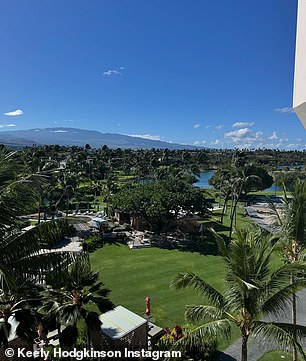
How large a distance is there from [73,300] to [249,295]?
5.29 m

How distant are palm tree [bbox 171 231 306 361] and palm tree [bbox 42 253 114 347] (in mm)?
2752

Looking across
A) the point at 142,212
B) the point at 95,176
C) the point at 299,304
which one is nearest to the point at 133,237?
the point at 142,212

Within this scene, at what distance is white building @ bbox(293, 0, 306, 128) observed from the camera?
18.7 ft

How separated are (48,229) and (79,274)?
2.29 metres

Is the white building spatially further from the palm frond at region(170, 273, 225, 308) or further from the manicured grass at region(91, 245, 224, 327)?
the manicured grass at region(91, 245, 224, 327)

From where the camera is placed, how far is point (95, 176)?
70000 millimetres

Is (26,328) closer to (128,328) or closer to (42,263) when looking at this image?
(42,263)

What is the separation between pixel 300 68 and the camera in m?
5.96

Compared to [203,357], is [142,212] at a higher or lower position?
higher

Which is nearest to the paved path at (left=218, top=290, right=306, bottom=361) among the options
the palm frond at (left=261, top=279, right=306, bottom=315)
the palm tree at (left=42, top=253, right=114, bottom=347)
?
the palm frond at (left=261, top=279, right=306, bottom=315)

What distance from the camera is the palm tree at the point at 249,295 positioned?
25.0ft

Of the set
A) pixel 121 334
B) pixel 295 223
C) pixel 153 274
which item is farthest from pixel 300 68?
pixel 153 274

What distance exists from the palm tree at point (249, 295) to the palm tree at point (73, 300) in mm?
2752

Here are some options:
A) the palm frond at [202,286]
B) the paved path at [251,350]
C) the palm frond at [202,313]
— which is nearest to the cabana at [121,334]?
the paved path at [251,350]
